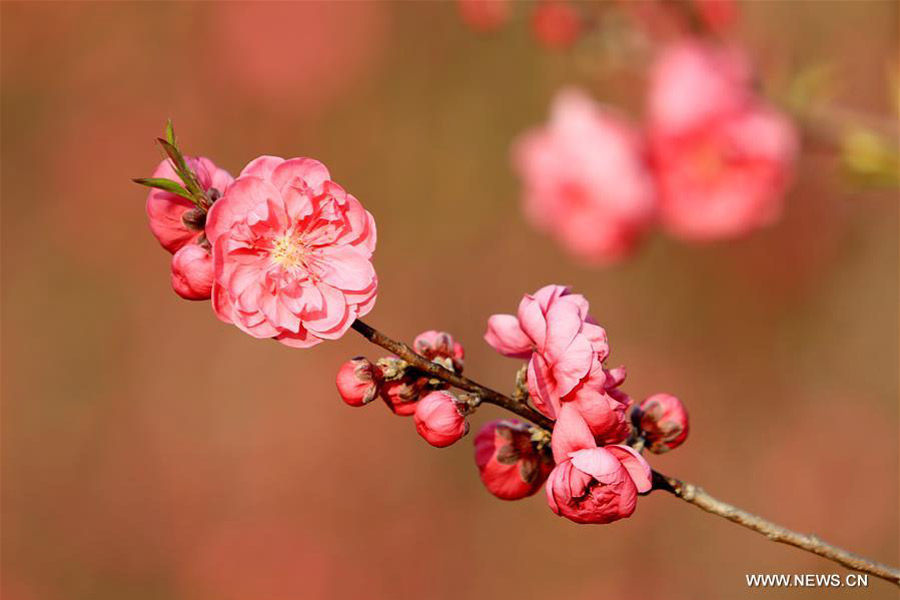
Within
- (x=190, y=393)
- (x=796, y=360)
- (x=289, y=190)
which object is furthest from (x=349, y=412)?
(x=289, y=190)

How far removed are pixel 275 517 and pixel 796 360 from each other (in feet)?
4.96

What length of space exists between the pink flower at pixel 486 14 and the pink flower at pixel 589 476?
1046mm

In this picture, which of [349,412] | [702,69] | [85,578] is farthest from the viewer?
[349,412]

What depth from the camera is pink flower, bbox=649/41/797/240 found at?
119 centimetres

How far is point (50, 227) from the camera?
273 centimetres

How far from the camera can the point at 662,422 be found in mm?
640

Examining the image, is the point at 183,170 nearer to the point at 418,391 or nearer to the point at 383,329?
the point at 418,391

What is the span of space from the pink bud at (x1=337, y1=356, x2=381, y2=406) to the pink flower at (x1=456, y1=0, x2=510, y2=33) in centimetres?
100

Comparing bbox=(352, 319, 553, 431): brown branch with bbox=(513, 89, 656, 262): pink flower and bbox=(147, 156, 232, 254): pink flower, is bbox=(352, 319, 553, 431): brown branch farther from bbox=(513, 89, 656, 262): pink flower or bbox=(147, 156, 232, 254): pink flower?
bbox=(513, 89, 656, 262): pink flower

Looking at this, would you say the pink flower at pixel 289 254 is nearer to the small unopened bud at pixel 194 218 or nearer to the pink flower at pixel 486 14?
the small unopened bud at pixel 194 218

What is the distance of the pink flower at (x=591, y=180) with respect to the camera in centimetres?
129

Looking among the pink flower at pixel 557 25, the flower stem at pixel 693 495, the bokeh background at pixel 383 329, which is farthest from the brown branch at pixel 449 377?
the bokeh background at pixel 383 329

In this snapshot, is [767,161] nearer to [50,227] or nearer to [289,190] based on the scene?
[289,190]

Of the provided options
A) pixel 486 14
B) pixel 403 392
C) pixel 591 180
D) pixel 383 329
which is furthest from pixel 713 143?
pixel 383 329
